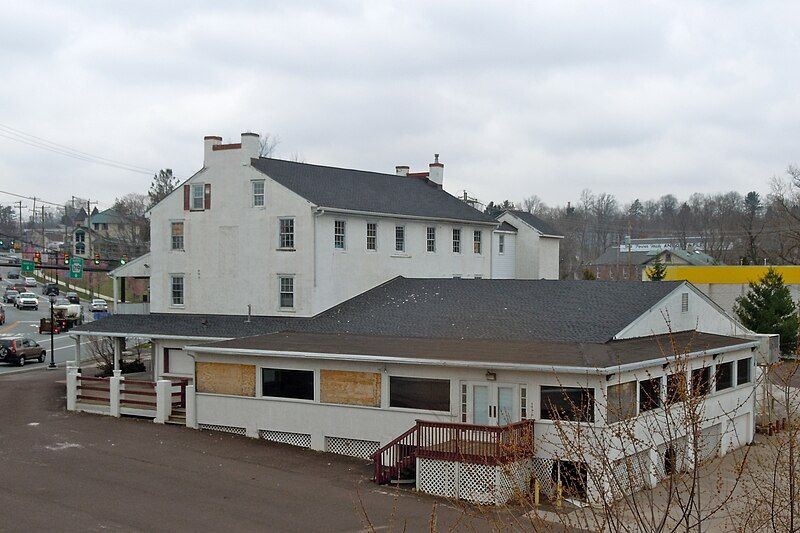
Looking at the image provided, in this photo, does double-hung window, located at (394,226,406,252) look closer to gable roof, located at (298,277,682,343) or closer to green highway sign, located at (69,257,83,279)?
gable roof, located at (298,277,682,343)

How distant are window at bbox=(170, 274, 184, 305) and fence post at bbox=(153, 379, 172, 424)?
29.9ft

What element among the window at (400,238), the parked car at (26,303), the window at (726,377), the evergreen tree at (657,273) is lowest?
the window at (726,377)

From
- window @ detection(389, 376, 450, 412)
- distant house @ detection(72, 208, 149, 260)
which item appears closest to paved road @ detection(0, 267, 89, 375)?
distant house @ detection(72, 208, 149, 260)

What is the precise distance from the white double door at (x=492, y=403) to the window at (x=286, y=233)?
13.9 m

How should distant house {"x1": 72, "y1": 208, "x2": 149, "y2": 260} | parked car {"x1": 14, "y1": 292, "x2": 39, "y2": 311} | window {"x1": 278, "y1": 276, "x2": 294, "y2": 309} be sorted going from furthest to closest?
distant house {"x1": 72, "y1": 208, "x2": 149, "y2": 260}, parked car {"x1": 14, "y1": 292, "x2": 39, "y2": 311}, window {"x1": 278, "y1": 276, "x2": 294, "y2": 309}

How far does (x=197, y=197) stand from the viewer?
3825cm

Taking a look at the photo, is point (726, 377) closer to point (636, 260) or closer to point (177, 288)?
point (177, 288)

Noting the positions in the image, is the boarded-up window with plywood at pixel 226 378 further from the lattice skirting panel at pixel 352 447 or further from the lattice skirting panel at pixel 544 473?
the lattice skirting panel at pixel 544 473

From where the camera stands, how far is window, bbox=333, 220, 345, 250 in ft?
119

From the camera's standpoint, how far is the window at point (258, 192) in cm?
3650

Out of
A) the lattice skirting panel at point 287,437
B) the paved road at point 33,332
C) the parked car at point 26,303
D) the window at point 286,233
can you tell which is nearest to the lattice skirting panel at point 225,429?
the lattice skirting panel at point 287,437

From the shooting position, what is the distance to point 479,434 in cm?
2191

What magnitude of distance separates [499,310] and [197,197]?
15138mm

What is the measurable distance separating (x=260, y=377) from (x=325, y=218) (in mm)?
9653
